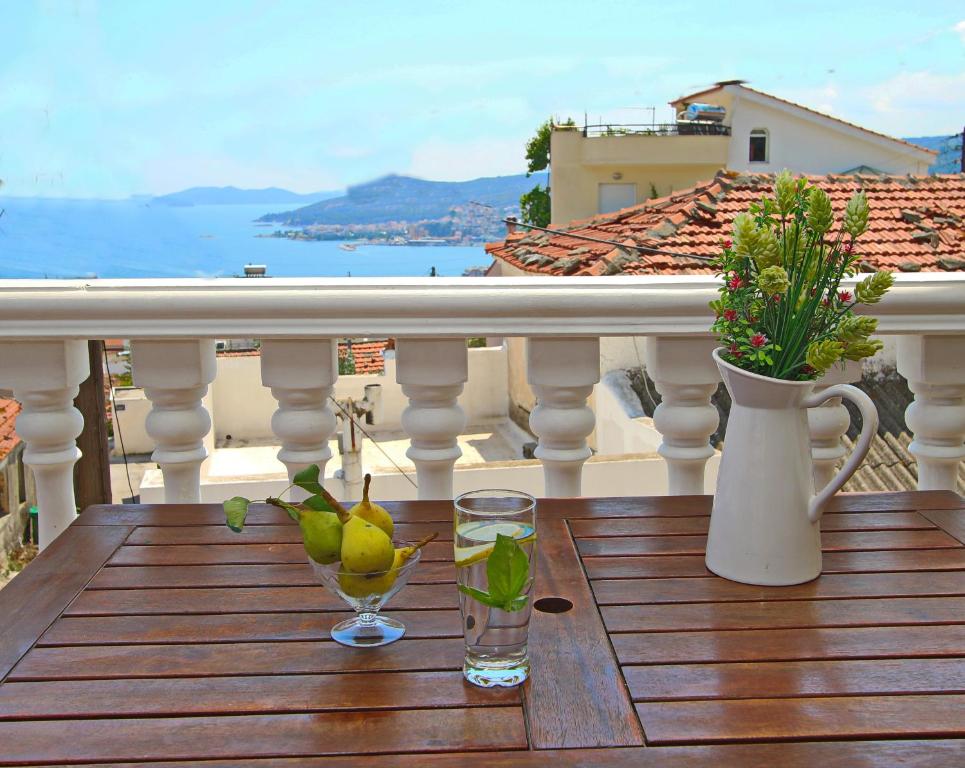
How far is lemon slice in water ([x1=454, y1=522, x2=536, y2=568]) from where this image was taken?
0.77 metres

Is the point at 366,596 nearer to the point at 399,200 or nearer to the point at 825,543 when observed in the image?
the point at 825,543

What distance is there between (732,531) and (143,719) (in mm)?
596

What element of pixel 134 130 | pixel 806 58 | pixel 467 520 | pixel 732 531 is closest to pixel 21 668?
pixel 467 520

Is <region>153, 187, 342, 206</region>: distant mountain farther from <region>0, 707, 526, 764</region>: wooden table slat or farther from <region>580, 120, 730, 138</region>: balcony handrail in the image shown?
<region>580, 120, 730, 138</region>: balcony handrail

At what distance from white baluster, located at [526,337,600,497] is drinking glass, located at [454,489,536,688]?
0.73 metres

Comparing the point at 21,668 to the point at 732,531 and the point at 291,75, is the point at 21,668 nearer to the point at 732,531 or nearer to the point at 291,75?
the point at 732,531

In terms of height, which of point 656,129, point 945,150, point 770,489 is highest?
point 656,129

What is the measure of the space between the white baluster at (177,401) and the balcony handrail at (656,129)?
19549 mm

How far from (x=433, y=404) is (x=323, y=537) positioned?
2.39ft

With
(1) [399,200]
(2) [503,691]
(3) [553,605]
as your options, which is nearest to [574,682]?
(2) [503,691]

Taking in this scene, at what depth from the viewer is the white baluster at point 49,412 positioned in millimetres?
1500

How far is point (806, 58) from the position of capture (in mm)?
49031

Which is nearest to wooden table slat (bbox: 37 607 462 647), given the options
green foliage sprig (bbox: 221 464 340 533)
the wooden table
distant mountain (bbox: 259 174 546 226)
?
the wooden table

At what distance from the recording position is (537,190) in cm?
2394
